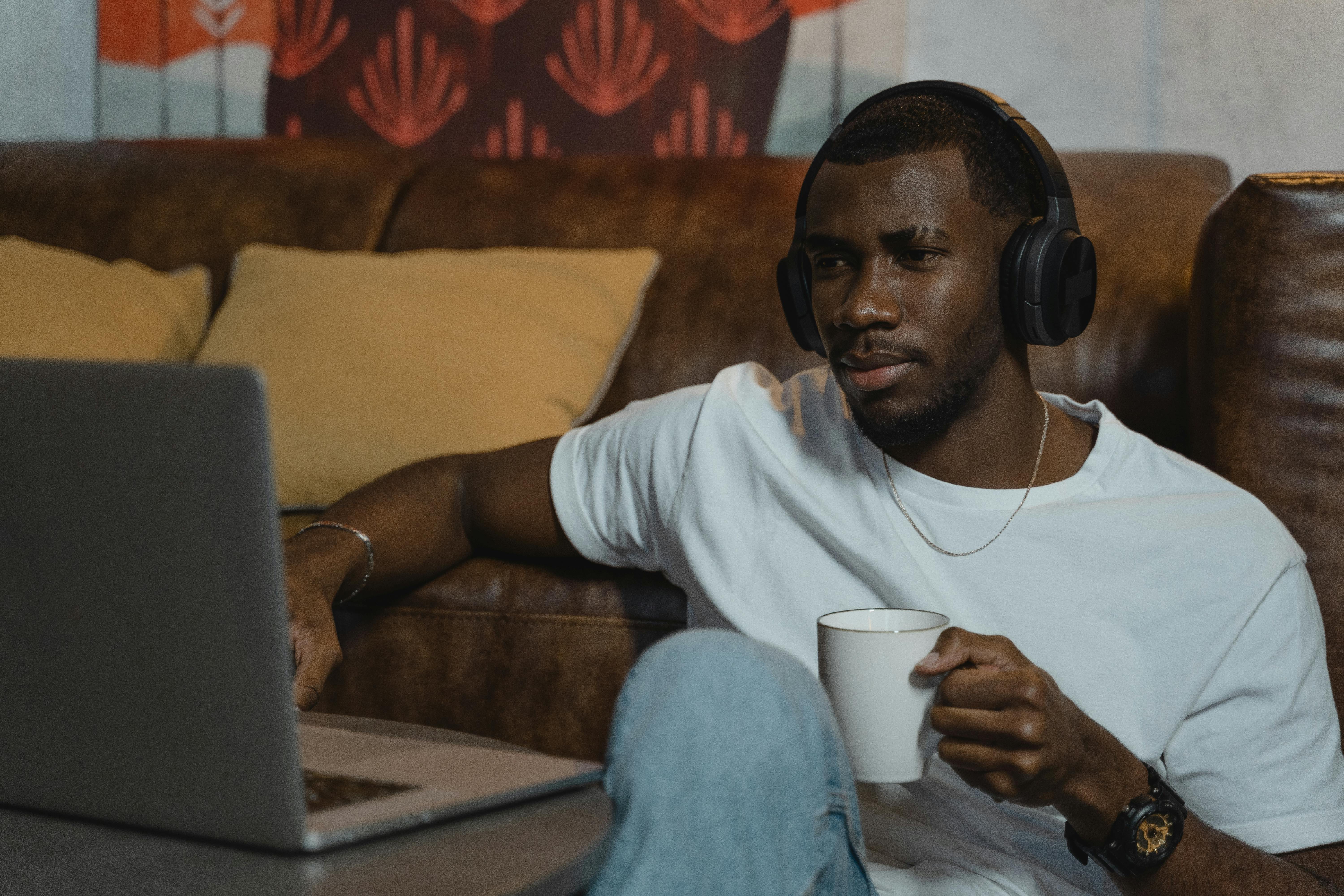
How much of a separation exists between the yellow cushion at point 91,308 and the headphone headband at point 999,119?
1.04 metres

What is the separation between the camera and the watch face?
2.75ft

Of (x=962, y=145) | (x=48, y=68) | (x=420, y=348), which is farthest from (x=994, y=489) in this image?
(x=48, y=68)

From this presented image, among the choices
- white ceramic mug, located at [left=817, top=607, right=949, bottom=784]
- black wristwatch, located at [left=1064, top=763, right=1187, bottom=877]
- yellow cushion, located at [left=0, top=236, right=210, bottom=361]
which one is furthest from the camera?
yellow cushion, located at [left=0, top=236, right=210, bottom=361]

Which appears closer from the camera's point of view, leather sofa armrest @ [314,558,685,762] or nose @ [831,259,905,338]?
nose @ [831,259,905,338]

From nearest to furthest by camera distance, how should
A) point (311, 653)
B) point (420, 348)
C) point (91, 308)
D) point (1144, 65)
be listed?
1. point (311, 653)
2. point (420, 348)
3. point (91, 308)
4. point (1144, 65)

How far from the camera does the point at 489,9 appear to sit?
230 cm

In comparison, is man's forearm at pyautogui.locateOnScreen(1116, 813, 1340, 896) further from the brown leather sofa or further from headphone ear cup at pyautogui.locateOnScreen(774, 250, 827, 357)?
headphone ear cup at pyautogui.locateOnScreen(774, 250, 827, 357)

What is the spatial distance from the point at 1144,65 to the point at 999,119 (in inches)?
46.8

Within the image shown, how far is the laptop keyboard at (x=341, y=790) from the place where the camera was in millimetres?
515

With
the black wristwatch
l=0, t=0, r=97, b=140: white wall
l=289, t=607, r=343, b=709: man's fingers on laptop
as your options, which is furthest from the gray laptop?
l=0, t=0, r=97, b=140: white wall

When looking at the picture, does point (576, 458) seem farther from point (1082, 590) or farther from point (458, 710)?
point (1082, 590)

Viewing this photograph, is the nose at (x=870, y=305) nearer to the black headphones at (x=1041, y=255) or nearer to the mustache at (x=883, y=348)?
the mustache at (x=883, y=348)

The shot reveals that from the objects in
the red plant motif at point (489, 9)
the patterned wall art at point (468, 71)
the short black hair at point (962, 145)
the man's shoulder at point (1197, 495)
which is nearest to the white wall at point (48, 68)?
the patterned wall art at point (468, 71)

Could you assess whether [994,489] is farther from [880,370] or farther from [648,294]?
[648,294]
